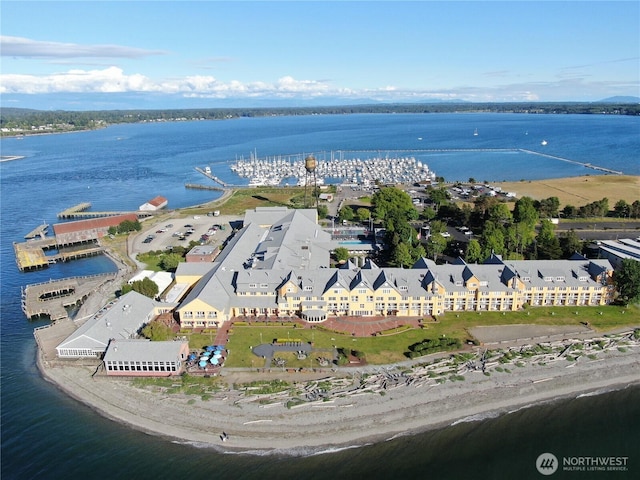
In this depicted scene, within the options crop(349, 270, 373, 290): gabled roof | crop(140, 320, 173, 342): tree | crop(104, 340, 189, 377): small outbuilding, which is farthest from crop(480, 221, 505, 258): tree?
crop(140, 320, 173, 342): tree

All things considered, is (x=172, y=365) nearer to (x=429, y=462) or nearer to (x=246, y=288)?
(x=246, y=288)

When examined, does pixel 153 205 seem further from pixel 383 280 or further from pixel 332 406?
pixel 332 406

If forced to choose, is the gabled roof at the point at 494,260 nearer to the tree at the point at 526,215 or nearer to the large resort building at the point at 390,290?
the large resort building at the point at 390,290

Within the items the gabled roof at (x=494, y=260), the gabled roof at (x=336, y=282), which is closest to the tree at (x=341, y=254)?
the gabled roof at (x=336, y=282)

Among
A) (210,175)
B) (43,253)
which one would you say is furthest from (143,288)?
(210,175)

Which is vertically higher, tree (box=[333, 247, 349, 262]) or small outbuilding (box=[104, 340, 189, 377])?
tree (box=[333, 247, 349, 262])

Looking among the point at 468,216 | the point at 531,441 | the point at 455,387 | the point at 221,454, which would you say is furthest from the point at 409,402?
the point at 468,216

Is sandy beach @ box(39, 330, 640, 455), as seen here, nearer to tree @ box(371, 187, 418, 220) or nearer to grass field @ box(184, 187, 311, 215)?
tree @ box(371, 187, 418, 220)
